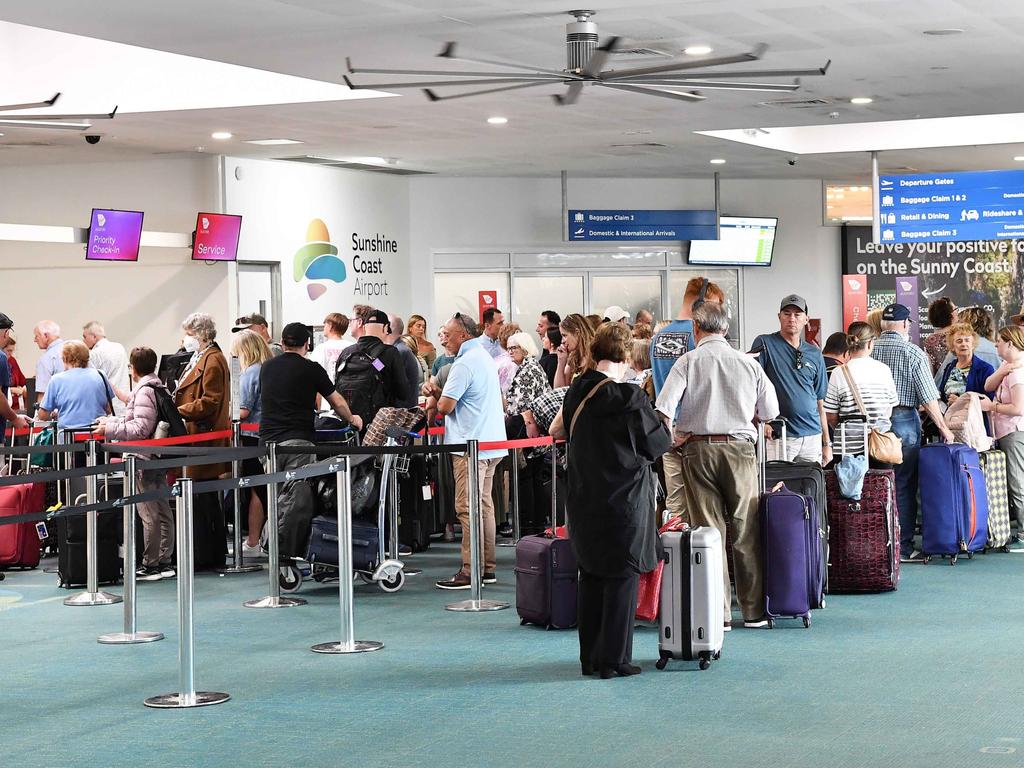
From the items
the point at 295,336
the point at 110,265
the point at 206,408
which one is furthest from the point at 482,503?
the point at 110,265

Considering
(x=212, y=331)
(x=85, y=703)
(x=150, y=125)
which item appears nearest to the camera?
(x=85, y=703)

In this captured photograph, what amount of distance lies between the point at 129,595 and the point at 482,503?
228 centimetres

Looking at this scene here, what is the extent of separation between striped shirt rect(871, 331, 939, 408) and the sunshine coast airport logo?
25.3ft

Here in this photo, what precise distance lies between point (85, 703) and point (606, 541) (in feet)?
7.25

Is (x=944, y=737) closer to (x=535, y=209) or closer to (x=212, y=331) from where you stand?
(x=212, y=331)

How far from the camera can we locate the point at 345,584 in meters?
6.81

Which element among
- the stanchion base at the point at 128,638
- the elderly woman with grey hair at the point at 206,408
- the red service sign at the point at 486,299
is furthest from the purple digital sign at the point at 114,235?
the stanchion base at the point at 128,638

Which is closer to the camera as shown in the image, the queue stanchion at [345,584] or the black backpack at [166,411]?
the queue stanchion at [345,584]

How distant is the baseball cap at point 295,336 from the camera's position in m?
8.86

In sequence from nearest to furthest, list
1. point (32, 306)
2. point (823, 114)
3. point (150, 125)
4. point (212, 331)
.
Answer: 1. point (212, 331)
2. point (150, 125)
3. point (823, 114)
4. point (32, 306)

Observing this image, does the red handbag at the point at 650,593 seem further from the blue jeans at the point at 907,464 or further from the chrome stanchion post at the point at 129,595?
the blue jeans at the point at 907,464

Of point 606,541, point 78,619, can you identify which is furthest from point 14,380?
point 606,541

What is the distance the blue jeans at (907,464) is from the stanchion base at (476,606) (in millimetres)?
3063

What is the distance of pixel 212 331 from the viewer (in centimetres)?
966
